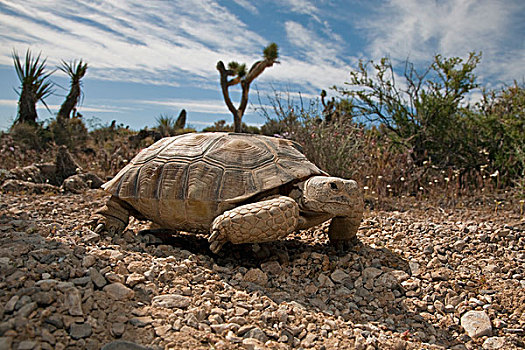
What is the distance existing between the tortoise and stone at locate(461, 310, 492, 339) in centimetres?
109

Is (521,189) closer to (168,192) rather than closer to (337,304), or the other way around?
(337,304)

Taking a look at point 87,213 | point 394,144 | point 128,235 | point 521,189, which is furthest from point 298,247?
point 394,144

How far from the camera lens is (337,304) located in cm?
269

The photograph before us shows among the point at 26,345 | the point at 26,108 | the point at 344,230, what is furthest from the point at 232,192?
the point at 26,108

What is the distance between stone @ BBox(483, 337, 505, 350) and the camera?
2.33 m

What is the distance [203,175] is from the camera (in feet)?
10.3

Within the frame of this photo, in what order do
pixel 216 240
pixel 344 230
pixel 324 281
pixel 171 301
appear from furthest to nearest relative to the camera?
1. pixel 344 230
2. pixel 324 281
3. pixel 216 240
4. pixel 171 301

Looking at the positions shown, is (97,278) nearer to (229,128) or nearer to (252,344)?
(252,344)

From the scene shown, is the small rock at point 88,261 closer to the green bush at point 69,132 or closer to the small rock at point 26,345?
the small rock at point 26,345

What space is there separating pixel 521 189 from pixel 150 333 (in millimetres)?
6749

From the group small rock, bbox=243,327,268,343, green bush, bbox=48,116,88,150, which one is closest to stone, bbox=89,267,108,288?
small rock, bbox=243,327,268,343

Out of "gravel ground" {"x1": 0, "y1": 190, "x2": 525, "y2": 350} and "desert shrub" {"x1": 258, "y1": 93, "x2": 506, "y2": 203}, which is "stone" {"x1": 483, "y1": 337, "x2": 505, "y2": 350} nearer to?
"gravel ground" {"x1": 0, "y1": 190, "x2": 525, "y2": 350}

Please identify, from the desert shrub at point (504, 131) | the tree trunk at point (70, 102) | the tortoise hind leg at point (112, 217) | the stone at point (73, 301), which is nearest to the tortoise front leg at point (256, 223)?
the stone at point (73, 301)

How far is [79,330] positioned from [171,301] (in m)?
0.56
